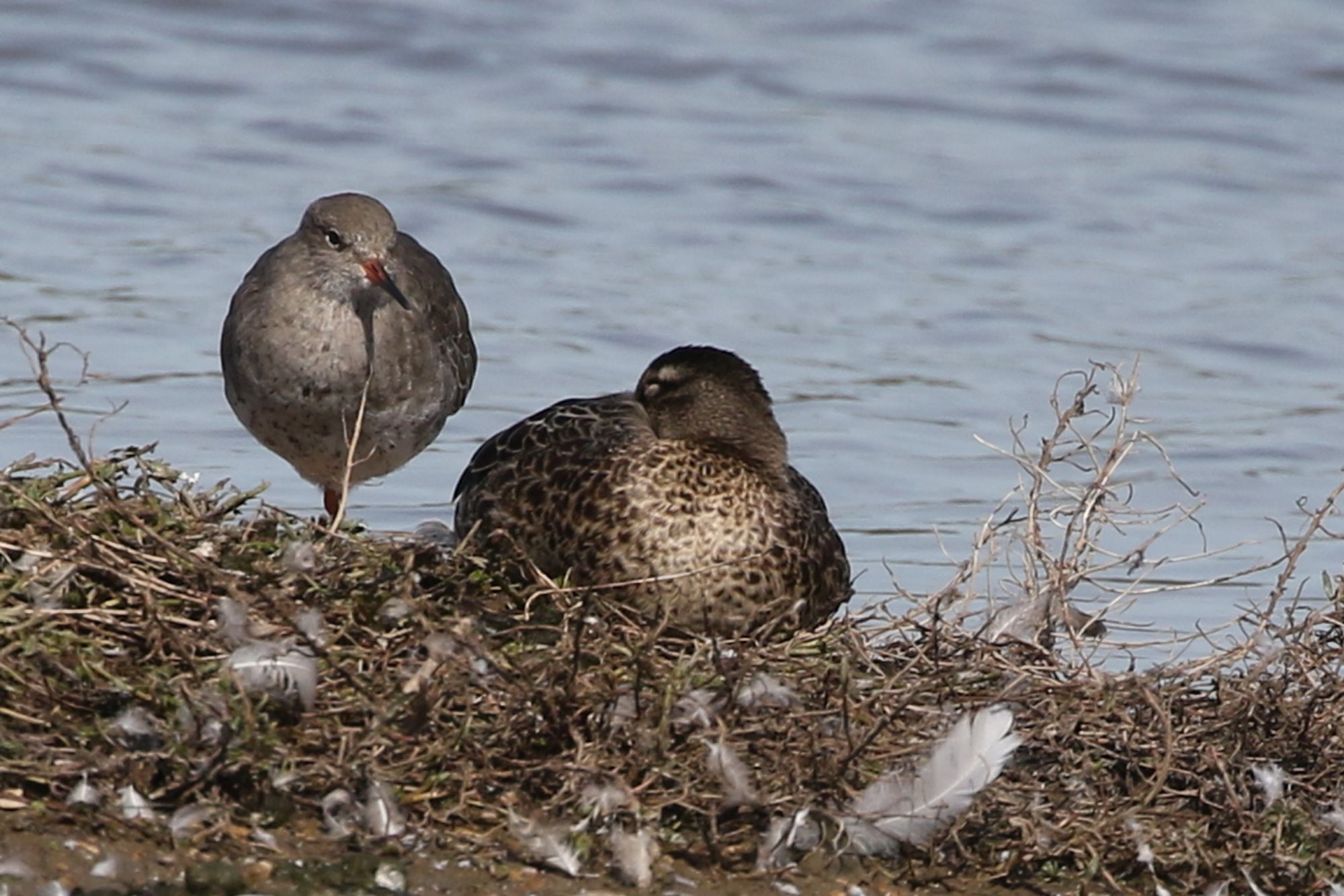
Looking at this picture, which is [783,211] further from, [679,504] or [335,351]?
[679,504]

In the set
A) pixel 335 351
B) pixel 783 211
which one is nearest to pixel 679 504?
pixel 335 351

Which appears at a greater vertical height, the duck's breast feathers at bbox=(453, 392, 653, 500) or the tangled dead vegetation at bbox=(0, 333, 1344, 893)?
the duck's breast feathers at bbox=(453, 392, 653, 500)

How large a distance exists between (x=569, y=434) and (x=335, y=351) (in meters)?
1.14

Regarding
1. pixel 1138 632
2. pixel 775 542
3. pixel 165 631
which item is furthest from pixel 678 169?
pixel 165 631

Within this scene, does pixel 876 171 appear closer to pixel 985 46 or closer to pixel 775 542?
pixel 985 46

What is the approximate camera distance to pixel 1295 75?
52.4 feet

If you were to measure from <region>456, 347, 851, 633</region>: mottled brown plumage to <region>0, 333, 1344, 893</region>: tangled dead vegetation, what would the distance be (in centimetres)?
17

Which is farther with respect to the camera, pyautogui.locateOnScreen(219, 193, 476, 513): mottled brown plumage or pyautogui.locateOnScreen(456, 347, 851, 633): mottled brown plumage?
pyautogui.locateOnScreen(219, 193, 476, 513): mottled brown plumage

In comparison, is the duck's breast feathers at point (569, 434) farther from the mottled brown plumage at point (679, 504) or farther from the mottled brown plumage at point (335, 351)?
the mottled brown plumage at point (335, 351)

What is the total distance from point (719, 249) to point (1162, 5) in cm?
639

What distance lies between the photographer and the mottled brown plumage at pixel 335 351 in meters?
7.09

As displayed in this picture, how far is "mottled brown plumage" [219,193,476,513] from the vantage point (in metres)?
7.09

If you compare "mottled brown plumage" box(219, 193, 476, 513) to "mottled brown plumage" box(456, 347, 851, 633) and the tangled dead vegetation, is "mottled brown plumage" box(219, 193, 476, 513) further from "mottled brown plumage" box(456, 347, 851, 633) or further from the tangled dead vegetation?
the tangled dead vegetation

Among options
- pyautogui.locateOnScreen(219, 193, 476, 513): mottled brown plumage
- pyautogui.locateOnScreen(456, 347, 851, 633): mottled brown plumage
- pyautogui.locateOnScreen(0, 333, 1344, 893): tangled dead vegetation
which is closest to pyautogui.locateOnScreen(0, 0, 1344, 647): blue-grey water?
pyautogui.locateOnScreen(219, 193, 476, 513): mottled brown plumage
